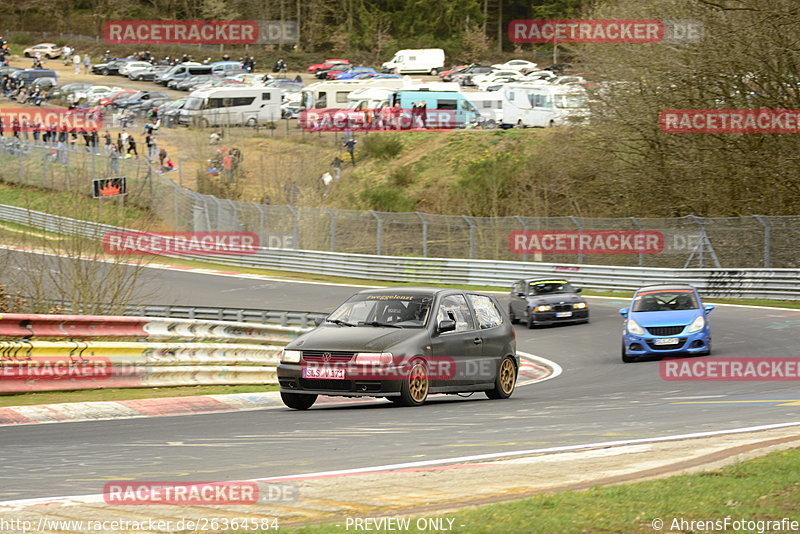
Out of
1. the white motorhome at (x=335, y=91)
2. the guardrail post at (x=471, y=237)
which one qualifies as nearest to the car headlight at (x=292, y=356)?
the guardrail post at (x=471, y=237)

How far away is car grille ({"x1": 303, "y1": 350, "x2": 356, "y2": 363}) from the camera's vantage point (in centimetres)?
1273

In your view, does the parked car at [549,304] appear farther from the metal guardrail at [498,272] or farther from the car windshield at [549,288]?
the metal guardrail at [498,272]

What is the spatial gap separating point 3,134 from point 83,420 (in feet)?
175

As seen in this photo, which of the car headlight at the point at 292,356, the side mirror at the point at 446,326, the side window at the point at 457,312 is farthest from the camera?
the side window at the point at 457,312

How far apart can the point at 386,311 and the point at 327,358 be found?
139 cm

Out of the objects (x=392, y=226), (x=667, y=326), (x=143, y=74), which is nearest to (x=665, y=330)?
(x=667, y=326)

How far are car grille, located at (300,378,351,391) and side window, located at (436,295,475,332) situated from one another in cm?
175

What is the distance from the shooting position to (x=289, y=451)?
9203 millimetres

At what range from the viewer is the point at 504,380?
1515 centimetres

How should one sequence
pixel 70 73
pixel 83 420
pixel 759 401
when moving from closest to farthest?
pixel 83 420 → pixel 759 401 → pixel 70 73

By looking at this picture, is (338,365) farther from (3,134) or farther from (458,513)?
(3,134)

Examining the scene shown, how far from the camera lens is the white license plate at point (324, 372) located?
1271cm

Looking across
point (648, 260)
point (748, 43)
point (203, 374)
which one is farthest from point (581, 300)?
point (203, 374)

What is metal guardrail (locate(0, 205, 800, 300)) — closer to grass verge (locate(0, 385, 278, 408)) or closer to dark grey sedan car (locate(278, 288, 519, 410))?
grass verge (locate(0, 385, 278, 408))
